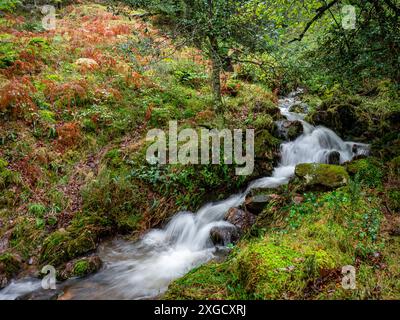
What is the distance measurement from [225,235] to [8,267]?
3596 mm

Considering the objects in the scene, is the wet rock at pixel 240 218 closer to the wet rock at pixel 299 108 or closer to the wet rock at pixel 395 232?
the wet rock at pixel 395 232

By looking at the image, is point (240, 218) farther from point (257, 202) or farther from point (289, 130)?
point (289, 130)

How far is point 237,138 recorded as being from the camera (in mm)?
7324

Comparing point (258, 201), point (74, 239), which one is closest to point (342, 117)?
point (258, 201)

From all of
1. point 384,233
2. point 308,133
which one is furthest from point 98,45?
point 384,233

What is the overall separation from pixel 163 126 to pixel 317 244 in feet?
17.6

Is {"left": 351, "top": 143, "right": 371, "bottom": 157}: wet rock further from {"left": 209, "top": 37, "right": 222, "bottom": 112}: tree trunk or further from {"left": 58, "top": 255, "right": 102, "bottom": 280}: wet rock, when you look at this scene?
{"left": 58, "top": 255, "right": 102, "bottom": 280}: wet rock

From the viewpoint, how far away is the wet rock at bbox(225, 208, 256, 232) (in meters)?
5.50

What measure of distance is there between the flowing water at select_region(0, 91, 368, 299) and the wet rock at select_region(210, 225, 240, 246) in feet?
0.50

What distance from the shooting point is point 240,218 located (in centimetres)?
567

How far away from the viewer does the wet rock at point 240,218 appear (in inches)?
217

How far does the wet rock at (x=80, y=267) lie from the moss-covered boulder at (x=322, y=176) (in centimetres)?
388

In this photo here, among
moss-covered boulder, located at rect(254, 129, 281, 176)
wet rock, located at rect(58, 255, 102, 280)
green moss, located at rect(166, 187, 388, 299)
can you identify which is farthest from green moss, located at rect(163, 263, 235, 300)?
moss-covered boulder, located at rect(254, 129, 281, 176)
